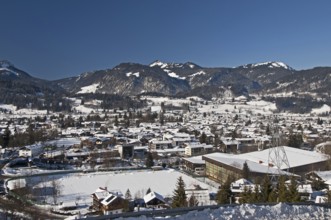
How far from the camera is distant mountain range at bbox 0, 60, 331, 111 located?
3725 inches

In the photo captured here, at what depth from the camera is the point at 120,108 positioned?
67.8 m

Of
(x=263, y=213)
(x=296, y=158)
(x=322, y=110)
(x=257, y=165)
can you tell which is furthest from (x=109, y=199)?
(x=322, y=110)

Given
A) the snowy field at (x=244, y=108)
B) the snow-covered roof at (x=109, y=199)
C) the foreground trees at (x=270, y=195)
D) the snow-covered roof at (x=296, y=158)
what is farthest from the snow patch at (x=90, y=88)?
the foreground trees at (x=270, y=195)

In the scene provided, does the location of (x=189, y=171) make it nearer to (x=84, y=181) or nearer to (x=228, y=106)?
(x=84, y=181)

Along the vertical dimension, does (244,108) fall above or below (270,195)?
above

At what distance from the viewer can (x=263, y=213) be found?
450 cm

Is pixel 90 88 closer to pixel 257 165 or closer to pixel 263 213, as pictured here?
pixel 257 165

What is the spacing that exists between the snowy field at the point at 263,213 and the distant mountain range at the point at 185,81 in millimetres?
78226

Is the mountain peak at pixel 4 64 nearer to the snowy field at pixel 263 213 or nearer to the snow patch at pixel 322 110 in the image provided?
the snow patch at pixel 322 110

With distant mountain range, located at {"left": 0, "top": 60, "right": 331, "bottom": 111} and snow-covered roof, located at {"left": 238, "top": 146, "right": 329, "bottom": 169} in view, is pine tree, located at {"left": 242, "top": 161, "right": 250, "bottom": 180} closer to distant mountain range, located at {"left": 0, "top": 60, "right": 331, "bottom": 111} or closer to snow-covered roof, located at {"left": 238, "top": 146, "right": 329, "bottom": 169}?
snow-covered roof, located at {"left": 238, "top": 146, "right": 329, "bottom": 169}

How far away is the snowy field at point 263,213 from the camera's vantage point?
4.27 meters

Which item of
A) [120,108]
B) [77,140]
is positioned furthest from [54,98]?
[77,140]

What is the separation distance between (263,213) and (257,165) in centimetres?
1383

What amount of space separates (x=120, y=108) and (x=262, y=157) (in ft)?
161
